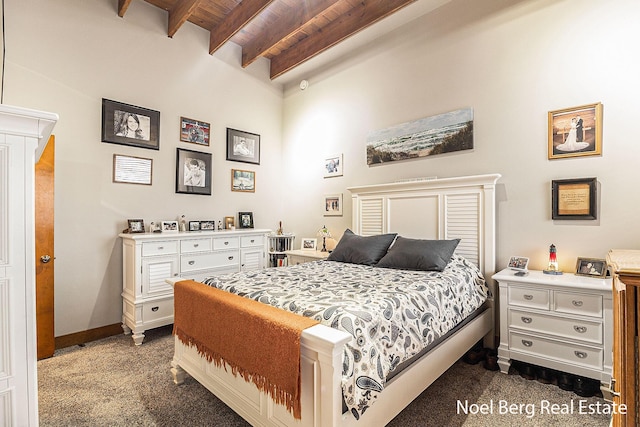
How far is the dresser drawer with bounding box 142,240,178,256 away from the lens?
3.03 meters

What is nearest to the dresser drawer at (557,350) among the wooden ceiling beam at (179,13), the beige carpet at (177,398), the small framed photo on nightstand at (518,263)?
the beige carpet at (177,398)

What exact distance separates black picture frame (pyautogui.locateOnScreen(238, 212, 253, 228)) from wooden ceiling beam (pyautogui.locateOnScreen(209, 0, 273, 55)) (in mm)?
2251

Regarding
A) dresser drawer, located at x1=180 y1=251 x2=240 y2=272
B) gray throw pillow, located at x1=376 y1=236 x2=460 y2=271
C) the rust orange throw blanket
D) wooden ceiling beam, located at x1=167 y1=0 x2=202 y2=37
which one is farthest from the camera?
dresser drawer, located at x1=180 y1=251 x2=240 y2=272

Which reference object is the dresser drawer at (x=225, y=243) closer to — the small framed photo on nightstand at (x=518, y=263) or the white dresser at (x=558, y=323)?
the white dresser at (x=558, y=323)

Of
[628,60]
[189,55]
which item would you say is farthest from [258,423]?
[189,55]

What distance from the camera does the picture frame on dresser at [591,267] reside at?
227 cm

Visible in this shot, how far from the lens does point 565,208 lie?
2.51 metres

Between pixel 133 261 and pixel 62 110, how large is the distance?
1638 millimetres

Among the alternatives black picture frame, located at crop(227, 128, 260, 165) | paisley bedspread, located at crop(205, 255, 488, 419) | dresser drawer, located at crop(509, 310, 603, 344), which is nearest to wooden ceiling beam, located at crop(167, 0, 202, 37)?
black picture frame, located at crop(227, 128, 260, 165)

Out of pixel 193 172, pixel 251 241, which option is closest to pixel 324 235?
pixel 251 241

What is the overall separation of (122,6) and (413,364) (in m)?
4.31

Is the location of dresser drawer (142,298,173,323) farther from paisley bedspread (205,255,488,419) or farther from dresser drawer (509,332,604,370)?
dresser drawer (509,332,604,370)

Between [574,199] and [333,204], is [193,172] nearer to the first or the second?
[333,204]

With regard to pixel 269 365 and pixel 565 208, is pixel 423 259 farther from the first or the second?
pixel 269 365
